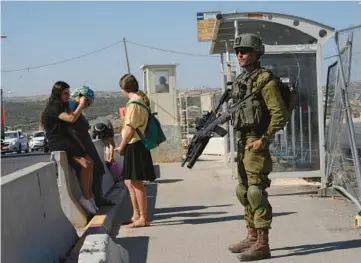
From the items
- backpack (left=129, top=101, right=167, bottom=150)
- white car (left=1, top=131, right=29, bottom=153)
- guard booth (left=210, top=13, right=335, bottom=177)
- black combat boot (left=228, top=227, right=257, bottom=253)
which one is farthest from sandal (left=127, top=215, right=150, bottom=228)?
white car (left=1, top=131, right=29, bottom=153)

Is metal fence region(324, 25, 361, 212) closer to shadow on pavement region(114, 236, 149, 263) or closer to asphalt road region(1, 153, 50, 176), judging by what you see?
shadow on pavement region(114, 236, 149, 263)

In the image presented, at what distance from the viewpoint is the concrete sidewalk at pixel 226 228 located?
545 centimetres

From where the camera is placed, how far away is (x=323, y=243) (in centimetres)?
577

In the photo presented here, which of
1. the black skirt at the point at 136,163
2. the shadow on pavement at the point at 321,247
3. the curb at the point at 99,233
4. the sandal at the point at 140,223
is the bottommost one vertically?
the shadow on pavement at the point at 321,247

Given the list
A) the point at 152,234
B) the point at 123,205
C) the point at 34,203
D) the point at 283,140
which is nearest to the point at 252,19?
the point at 283,140

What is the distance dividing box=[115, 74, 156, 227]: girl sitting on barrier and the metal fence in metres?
2.48

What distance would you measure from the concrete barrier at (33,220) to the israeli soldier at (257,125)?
1.74 metres

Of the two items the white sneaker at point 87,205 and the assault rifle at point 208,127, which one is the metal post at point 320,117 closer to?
the assault rifle at point 208,127

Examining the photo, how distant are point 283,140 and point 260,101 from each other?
4.32 metres

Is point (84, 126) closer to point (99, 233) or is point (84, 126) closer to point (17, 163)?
point (99, 233)

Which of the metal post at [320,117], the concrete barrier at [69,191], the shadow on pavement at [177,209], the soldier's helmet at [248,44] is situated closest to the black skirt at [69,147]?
the concrete barrier at [69,191]

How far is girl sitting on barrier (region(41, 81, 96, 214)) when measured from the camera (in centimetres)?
655

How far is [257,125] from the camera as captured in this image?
5.15 metres

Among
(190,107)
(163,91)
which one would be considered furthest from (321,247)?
(190,107)
